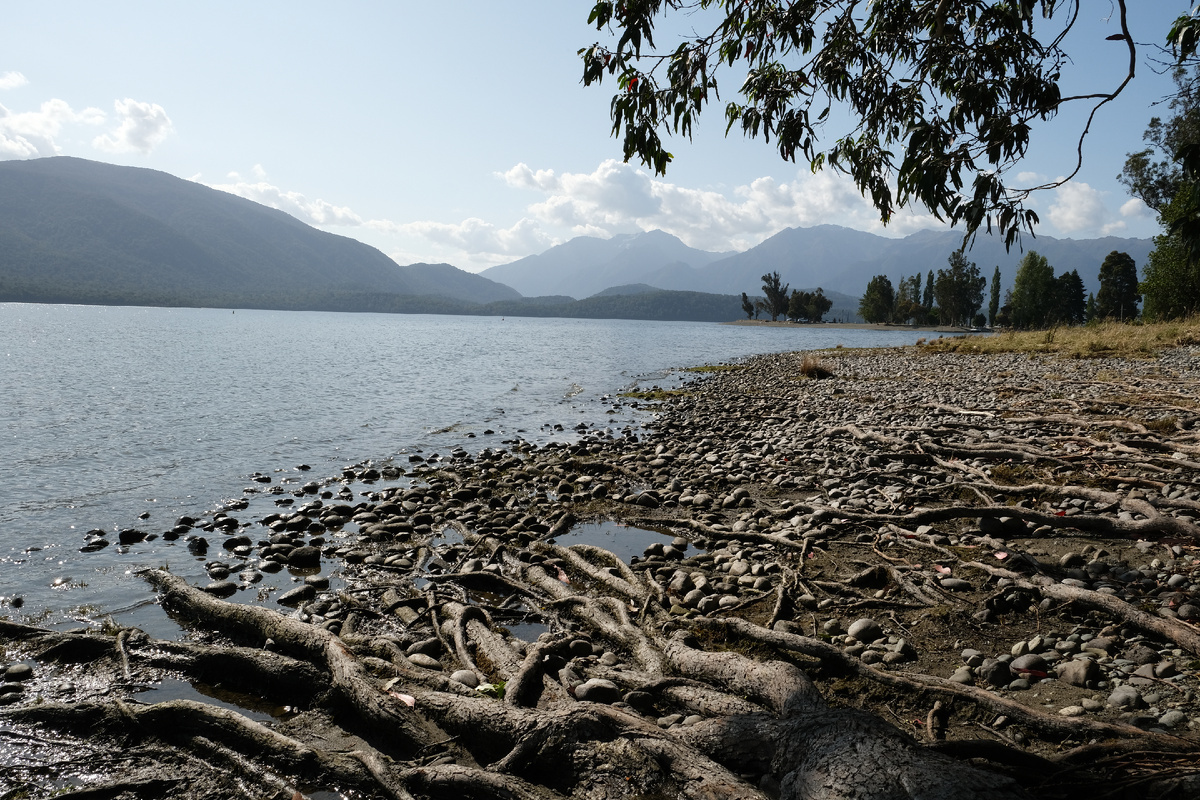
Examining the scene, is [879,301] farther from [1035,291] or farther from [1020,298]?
[1035,291]

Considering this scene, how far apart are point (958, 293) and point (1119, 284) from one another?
181ft

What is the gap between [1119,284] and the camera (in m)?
103

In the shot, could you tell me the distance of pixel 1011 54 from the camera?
634cm

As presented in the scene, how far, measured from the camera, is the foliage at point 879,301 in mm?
180625

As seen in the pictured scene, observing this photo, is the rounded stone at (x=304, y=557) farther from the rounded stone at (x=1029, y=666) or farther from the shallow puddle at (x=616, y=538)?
the rounded stone at (x=1029, y=666)

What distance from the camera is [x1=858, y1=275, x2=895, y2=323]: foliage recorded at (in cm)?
18062

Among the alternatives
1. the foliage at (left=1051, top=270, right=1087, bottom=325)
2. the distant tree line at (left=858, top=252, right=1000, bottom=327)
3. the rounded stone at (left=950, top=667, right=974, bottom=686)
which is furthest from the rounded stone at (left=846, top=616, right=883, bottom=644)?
the distant tree line at (left=858, top=252, right=1000, bottom=327)

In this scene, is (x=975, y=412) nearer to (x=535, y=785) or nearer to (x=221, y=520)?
(x=535, y=785)

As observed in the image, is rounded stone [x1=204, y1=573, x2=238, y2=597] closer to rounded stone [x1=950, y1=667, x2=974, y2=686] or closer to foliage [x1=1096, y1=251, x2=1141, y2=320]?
rounded stone [x1=950, y1=667, x2=974, y2=686]

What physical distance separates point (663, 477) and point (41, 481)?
14.7m

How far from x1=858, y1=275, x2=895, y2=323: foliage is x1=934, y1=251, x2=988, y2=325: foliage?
17.1 m

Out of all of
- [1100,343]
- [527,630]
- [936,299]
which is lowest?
[527,630]

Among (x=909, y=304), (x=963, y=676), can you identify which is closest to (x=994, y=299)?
(x=909, y=304)

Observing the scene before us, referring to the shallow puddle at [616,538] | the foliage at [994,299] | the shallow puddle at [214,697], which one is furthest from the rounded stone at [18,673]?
the foliage at [994,299]
